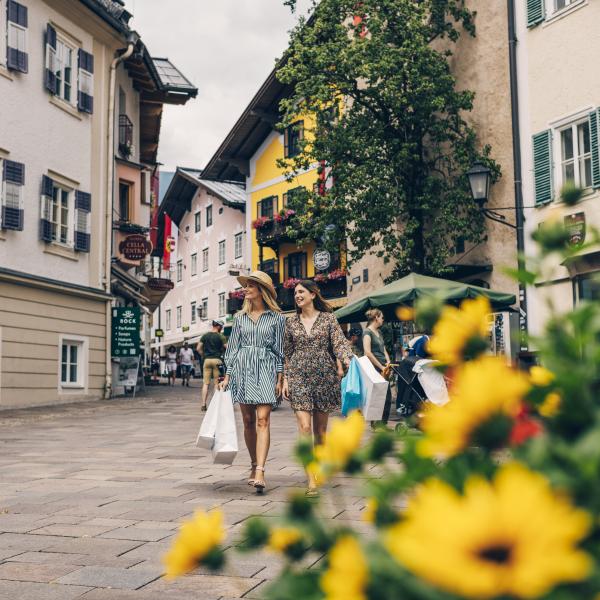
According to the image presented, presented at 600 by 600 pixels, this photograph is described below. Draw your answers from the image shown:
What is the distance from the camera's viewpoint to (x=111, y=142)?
24.2 m

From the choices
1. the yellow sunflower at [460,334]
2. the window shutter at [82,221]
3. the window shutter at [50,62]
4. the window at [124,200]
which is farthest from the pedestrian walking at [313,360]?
the window at [124,200]

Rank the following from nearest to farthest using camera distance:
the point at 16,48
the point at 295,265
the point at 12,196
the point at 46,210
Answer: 1. the point at 12,196
2. the point at 16,48
3. the point at 46,210
4. the point at 295,265

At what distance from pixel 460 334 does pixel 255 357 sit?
261 inches

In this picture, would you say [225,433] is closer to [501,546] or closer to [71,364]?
[501,546]

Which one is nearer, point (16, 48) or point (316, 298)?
point (316, 298)

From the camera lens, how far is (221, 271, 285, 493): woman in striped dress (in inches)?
300

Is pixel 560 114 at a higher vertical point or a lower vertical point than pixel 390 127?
lower

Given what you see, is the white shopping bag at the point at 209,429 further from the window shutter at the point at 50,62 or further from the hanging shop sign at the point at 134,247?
the hanging shop sign at the point at 134,247

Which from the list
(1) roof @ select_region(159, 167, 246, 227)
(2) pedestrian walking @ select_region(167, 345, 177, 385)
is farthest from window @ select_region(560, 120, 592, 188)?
(1) roof @ select_region(159, 167, 246, 227)

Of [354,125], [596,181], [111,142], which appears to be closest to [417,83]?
[354,125]

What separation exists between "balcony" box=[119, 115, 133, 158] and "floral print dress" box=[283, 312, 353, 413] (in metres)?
20.0

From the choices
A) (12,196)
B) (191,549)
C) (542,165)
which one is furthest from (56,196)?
(191,549)

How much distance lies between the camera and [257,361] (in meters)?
7.72

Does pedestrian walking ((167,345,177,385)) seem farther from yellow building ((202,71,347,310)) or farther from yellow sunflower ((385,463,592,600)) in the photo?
yellow sunflower ((385,463,592,600))
